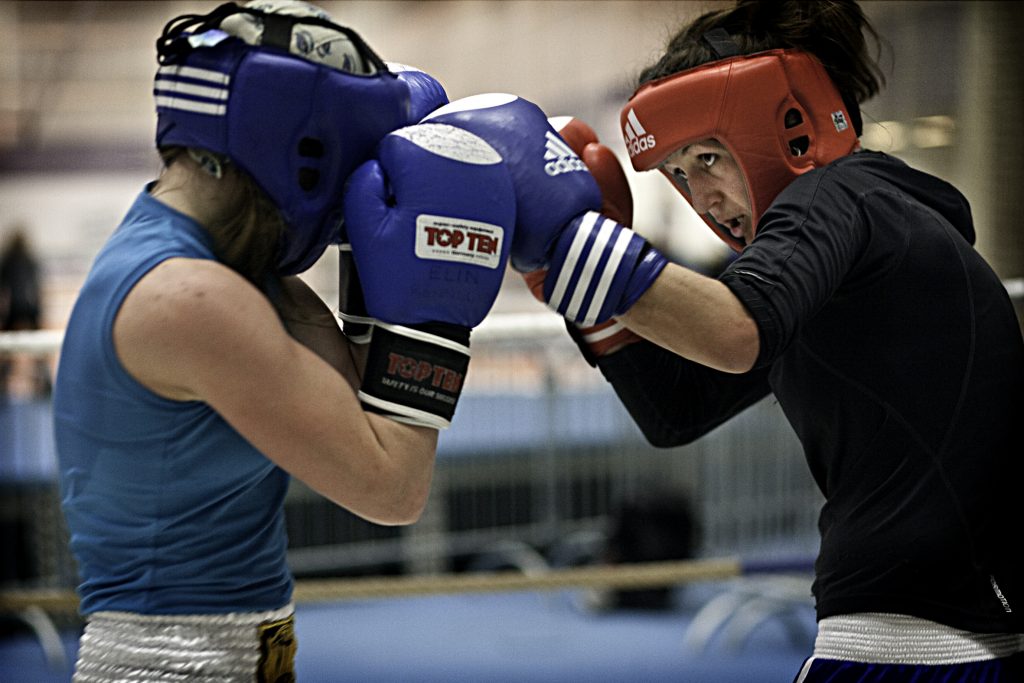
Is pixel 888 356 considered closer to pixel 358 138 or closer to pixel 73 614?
pixel 358 138

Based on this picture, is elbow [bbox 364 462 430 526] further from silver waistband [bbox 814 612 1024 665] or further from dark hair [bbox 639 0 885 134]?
dark hair [bbox 639 0 885 134]

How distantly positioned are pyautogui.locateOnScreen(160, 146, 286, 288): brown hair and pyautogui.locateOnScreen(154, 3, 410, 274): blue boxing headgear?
1cm

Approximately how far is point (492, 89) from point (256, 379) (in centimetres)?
777

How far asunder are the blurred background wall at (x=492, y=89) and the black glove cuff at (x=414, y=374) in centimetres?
390

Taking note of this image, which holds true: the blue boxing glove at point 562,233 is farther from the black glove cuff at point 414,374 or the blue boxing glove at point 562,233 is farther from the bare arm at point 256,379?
the bare arm at point 256,379

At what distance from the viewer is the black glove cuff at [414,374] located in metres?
1.26

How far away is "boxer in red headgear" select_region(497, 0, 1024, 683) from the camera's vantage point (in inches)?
54.0

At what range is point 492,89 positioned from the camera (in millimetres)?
8688

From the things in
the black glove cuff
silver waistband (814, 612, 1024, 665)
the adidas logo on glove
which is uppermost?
the adidas logo on glove

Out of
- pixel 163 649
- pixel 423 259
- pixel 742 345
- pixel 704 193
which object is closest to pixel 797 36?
pixel 704 193

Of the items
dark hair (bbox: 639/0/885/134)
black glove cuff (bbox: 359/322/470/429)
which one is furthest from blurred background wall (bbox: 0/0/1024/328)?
black glove cuff (bbox: 359/322/470/429)

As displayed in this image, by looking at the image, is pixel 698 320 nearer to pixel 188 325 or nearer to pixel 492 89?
pixel 188 325

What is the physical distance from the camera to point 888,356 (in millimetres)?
1470

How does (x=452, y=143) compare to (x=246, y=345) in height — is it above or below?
above
